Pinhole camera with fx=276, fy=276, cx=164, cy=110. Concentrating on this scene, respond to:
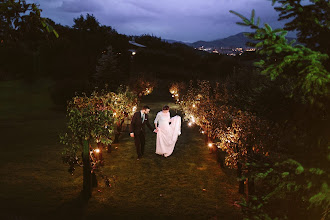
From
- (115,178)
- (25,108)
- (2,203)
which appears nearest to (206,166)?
(115,178)

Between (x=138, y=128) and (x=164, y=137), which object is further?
(x=164, y=137)

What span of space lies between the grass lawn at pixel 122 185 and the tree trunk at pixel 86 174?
0.24m

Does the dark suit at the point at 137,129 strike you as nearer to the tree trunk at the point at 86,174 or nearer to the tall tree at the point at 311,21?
the tree trunk at the point at 86,174

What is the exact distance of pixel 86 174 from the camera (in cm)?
840

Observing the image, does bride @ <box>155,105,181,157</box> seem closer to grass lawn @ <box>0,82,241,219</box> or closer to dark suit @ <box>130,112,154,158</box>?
grass lawn @ <box>0,82,241,219</box>

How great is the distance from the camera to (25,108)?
1094 inches

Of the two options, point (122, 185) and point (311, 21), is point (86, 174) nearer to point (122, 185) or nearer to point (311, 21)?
point (122, 185)

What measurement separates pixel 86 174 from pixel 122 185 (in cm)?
144

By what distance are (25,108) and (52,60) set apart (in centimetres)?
1799

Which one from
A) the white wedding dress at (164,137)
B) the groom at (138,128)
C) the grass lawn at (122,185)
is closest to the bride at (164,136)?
the white wedding dress at (164,137)

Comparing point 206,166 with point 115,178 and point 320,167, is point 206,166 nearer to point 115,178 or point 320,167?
point 115,178

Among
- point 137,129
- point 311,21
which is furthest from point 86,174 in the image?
point 311,21

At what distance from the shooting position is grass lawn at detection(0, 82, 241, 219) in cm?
754

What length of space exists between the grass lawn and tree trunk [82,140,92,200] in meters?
0.24
